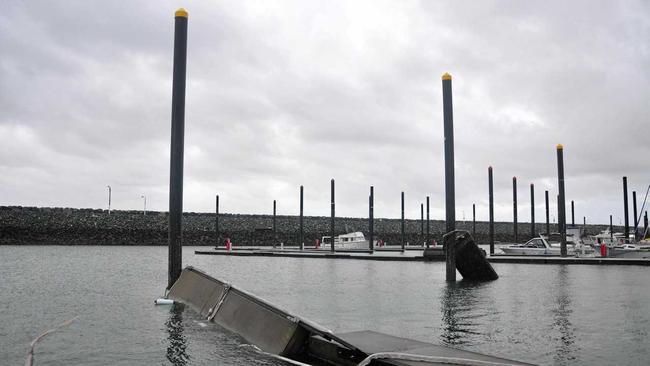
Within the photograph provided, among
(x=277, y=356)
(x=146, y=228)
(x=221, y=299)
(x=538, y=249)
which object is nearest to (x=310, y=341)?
(x=277, y=356)

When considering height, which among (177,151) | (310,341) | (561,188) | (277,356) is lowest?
(277,356)

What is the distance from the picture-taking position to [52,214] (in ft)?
266

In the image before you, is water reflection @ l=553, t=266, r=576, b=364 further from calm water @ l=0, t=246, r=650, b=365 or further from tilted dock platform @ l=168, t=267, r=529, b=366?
tilted dock platform @ l=168, t=267, r=529, b=366

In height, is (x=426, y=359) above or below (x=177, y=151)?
below

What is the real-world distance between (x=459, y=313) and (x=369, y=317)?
201cm

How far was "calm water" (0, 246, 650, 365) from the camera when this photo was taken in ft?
27.5

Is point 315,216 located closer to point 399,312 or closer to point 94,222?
point 94,222

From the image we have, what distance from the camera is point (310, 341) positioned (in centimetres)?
791

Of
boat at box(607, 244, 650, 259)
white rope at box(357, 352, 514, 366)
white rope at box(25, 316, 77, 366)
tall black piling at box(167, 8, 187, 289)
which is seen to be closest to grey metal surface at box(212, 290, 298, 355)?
white rope at box(357, 352, 514, 366)

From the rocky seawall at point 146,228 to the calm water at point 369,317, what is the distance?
57071 millimetres

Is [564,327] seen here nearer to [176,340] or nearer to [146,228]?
[176,340]

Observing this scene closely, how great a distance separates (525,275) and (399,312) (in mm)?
12416

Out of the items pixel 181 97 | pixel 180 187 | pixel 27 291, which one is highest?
pixel 181 97

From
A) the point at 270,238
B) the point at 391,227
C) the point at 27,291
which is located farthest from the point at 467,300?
the point at 391,227
